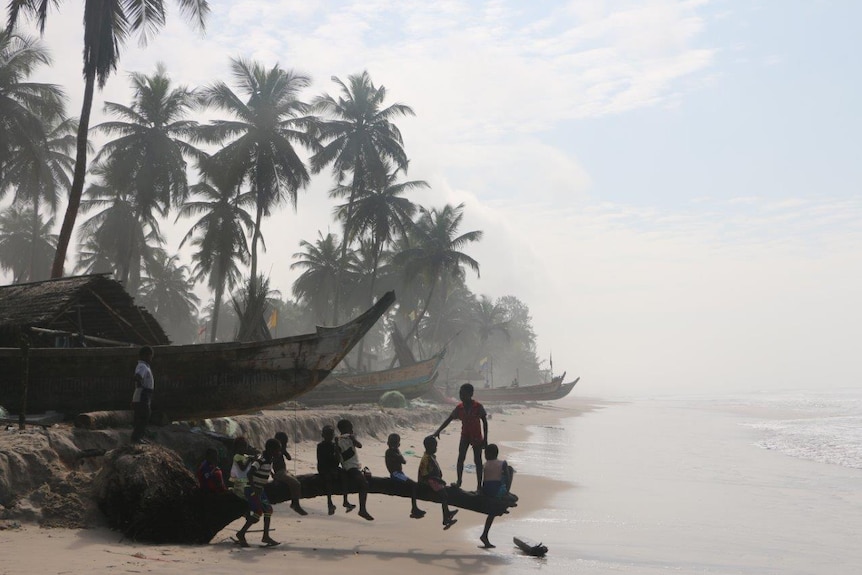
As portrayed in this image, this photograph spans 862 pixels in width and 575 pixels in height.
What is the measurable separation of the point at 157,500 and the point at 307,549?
5.37ft

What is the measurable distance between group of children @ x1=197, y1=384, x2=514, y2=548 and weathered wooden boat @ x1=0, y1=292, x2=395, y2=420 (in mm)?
2455

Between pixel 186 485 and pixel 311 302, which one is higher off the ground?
pixel 311 302

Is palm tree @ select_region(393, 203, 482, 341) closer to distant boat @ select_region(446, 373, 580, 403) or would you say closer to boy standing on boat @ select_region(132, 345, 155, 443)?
distant boat @ select_region(446, 373, 580, 403)

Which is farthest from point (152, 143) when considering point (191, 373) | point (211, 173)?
point (191, 373)

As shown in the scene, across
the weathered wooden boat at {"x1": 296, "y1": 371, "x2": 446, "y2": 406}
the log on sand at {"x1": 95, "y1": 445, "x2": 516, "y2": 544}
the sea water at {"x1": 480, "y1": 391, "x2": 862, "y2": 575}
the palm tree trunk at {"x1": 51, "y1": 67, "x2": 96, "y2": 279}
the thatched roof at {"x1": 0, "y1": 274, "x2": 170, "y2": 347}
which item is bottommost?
the sea water at {"x1": 480, "y1": 391, "x2": 862, "y2": 575}

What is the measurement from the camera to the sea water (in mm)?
8328

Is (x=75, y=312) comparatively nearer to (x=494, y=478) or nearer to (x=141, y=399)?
(x=141, y=399)

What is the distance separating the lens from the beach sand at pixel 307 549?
6.21m

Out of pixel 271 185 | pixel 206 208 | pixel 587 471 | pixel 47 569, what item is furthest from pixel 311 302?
pixel 47 569

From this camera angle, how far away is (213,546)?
24.8 ft

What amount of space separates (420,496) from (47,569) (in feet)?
14.1

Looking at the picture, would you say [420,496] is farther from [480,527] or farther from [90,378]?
[90,378]

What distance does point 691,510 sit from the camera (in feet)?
38.2

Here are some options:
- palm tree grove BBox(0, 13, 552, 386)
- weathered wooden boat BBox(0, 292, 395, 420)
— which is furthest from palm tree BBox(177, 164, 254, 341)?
weathered wooden boat BBox(0, 292, 395, 420)
